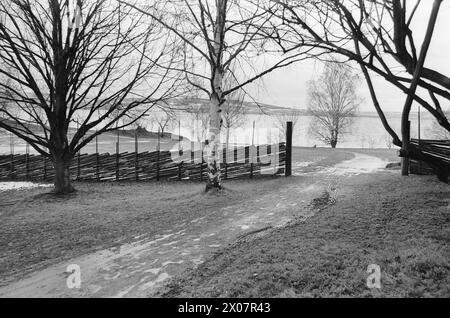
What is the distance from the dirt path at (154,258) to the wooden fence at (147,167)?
6152mm

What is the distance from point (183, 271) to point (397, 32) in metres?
3.97

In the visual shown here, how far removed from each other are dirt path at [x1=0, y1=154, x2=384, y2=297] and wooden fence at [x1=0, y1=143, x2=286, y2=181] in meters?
6.15

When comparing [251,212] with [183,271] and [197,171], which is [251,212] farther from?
[197,171]

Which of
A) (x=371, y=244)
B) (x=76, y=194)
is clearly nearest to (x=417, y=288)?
(x=371, y=244)

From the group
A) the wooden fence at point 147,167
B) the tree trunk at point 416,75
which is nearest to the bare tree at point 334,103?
the wooden fence at point 147,167

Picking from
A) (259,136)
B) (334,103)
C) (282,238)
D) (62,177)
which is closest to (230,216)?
(282,238)

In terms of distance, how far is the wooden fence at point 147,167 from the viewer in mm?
15250

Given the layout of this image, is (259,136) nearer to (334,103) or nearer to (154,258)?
(334,103)

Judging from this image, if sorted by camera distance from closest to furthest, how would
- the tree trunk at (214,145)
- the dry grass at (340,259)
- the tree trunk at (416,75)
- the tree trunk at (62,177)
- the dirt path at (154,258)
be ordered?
the dry grass at (340,259), the tree trunk at (416,75), the dirt path at (154,258), the tree trunk at (214,145), the tree trunk at (62,177)

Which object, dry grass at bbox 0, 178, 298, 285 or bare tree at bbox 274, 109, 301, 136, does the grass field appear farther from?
bare tree at bbox 274, 109, 301, 136

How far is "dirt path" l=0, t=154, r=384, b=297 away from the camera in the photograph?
4434mm

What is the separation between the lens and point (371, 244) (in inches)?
186

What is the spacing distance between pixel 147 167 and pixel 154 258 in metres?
11.7

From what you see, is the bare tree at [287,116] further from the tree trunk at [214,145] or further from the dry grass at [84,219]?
the tree trunk at [214,145]
